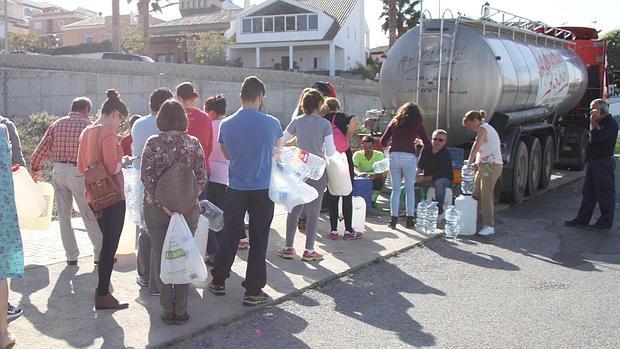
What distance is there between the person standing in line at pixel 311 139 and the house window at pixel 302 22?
144 feet

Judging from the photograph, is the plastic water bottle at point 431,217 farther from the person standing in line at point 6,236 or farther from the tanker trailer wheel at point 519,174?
the person standing in line at point 6,236

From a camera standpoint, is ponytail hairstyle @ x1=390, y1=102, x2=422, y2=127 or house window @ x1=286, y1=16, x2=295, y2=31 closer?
ponytail hairstyle @ x1=390, y1=102, x2=422, y2=127

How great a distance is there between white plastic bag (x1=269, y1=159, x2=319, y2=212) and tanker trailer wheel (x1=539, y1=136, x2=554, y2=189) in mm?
8067

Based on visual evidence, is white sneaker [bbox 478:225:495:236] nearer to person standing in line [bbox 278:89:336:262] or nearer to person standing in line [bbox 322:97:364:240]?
person standing in line [bbox 322:97:364:240]

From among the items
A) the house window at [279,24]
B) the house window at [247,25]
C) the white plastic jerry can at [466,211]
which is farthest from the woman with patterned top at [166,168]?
the house window at [247,25]

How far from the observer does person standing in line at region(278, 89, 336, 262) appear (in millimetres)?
6875

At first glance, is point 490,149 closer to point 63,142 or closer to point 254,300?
point 254,300

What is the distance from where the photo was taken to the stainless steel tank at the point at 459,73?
1030 centimetres

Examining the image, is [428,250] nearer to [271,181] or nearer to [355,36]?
[271,181]

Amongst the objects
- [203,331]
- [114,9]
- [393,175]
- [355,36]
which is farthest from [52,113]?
[355,36]

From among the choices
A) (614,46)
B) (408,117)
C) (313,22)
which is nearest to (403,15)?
(313,22)

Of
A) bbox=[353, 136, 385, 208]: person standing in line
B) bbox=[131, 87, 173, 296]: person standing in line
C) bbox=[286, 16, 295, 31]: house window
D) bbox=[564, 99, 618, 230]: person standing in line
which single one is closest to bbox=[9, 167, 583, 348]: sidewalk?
bbox=[131, 87, 173, 296]: person standing in line

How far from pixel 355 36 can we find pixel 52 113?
4080 cm

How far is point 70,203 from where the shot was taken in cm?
650
